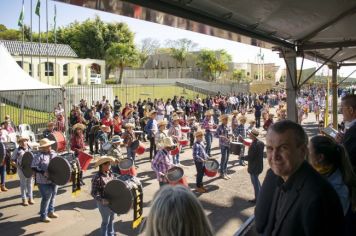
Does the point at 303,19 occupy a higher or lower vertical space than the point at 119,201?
higher

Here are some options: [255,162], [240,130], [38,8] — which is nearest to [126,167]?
[255,162]

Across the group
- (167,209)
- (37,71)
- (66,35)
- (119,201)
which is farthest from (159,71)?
(167,209)

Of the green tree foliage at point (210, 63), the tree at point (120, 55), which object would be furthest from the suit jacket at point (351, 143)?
the green tree foliage at point (210, 63)

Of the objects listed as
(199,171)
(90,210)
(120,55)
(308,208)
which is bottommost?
(90,210)

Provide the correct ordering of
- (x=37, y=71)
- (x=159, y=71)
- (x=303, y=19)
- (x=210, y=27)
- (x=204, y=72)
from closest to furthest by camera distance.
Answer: (x=210, y=27), (x=303, y=19), (x=37, y=71), (x=204, y=72), (x=159, y=71)

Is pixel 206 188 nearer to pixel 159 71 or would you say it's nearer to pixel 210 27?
pixel 210 27

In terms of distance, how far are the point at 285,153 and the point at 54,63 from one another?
3483 cm

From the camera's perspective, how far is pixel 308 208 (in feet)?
6.88

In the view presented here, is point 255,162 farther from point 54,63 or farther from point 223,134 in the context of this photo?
point 54,63

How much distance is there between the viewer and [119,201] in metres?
6.23

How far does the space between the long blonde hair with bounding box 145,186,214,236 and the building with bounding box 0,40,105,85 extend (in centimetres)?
3401

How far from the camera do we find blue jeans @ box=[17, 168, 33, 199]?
902 cm

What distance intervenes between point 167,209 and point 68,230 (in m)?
6.61

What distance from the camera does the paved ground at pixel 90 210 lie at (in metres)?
7.64
